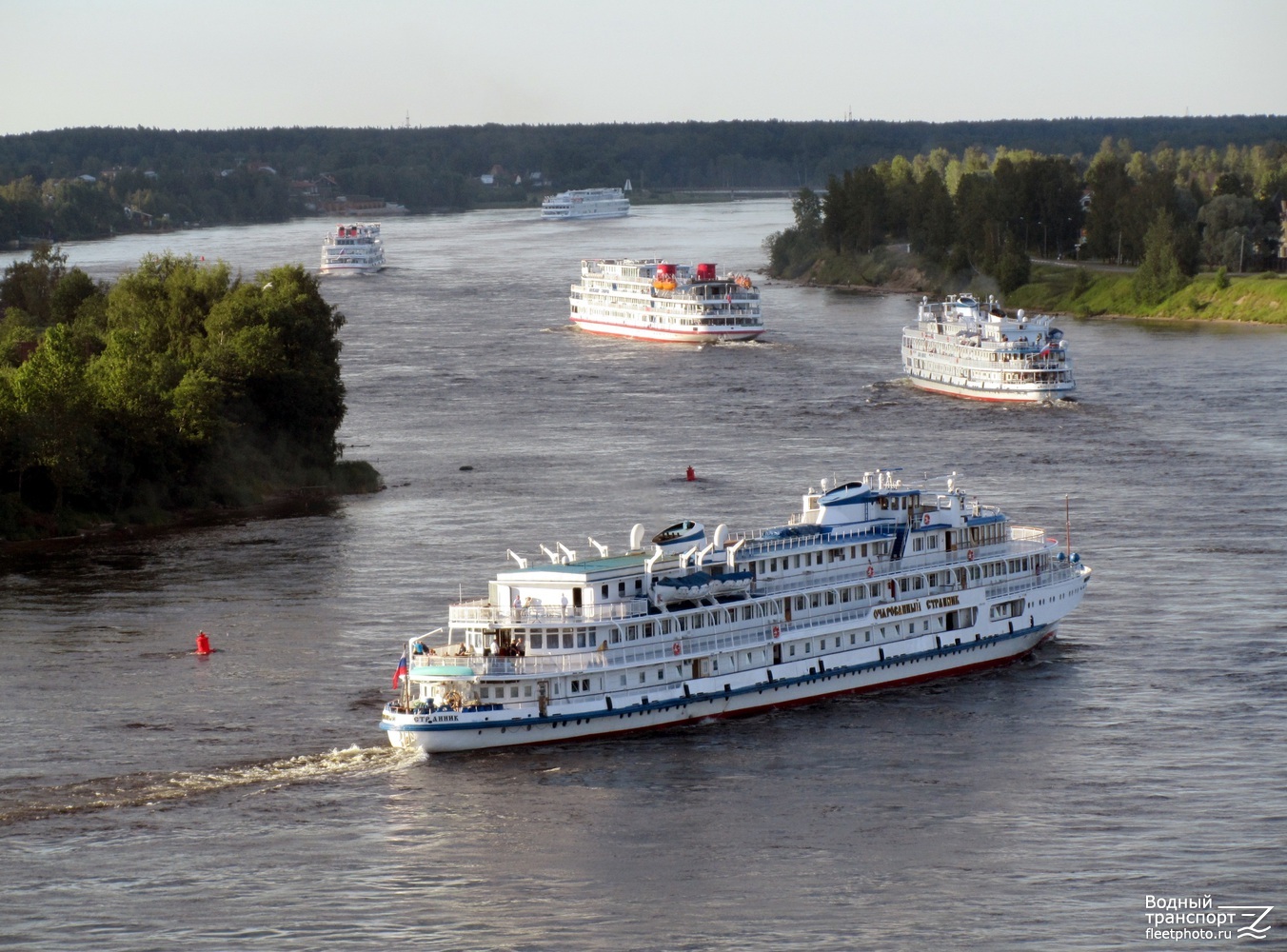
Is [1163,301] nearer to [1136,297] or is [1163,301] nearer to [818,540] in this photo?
[1136,297]

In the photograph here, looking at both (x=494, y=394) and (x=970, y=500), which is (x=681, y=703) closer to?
(x=970, y=500)

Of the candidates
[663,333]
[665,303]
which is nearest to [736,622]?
[665,303]

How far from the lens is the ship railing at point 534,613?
52.2 metres

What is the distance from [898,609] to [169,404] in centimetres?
4360

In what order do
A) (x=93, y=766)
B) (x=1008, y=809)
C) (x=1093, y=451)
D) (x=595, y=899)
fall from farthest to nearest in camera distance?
(x=1093, y=451)
(x=93, y=766)
(x=1008, y=809)
(x=595, y=899)

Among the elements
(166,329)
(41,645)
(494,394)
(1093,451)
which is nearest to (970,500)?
(41,645)

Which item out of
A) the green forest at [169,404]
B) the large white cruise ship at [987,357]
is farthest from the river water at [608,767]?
the large white cruise ship at [987,357]

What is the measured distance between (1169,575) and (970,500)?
11.3m

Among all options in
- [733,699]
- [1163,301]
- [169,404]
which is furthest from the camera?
[1163,301]

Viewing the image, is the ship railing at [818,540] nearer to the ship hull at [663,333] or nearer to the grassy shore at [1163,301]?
the ship hull at [663,333]

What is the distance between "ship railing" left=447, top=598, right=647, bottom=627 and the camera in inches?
2055

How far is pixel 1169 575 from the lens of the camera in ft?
230

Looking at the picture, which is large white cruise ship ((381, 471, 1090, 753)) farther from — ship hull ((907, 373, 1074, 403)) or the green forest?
ship hull ((907, 373, 1074, 403))

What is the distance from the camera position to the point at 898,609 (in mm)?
58375
